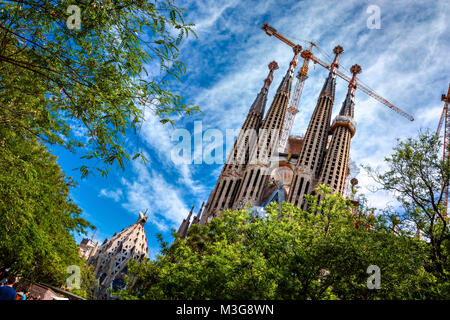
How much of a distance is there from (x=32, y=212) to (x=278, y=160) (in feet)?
186

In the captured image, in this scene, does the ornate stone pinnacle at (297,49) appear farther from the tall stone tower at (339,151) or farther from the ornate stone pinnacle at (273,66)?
the tall stone tower at (339,151)

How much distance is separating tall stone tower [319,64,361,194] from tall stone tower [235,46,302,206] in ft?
35.0

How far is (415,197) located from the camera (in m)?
12.4

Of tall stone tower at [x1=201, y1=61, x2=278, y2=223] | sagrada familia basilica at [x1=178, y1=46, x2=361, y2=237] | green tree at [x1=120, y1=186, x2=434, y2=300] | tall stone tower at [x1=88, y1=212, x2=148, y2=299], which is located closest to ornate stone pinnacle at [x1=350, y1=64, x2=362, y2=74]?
sagrada familia basilica at [x1=178, y1=46, x2=361, y2=237]

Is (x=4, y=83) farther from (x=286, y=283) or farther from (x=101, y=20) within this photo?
(x=286, y=283)

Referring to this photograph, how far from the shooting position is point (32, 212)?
1110 cm

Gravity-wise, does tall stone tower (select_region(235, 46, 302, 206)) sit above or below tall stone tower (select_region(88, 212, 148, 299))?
above

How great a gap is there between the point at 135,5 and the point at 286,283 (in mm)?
8580

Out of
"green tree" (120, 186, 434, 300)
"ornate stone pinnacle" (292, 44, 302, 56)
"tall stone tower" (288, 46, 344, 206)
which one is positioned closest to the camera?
"green tree" (120, 186, 434, 300)

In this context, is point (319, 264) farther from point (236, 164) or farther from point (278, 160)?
point (278, 160)

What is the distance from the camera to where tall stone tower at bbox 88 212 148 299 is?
178 feet

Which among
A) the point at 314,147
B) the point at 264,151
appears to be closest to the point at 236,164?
the point at 264,151

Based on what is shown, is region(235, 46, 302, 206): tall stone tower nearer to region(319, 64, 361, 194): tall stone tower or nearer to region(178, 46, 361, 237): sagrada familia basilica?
region(178, 46, 361, 237): sagrada familia basilica
